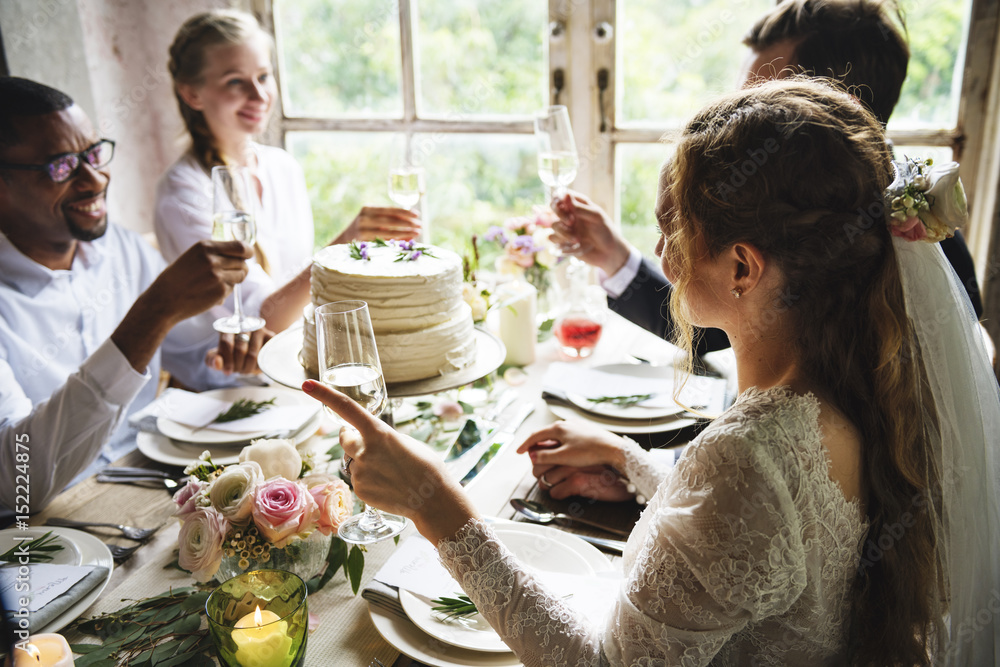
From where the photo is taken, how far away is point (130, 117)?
2.99 m

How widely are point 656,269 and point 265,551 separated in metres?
1.23

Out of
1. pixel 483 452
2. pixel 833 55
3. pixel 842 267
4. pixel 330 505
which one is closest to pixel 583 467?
pixel 483 452

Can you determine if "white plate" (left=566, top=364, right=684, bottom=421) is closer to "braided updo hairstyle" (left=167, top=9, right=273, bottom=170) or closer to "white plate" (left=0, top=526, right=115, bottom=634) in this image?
"white plate" (left=0, top=526, right=115, bottom=634)

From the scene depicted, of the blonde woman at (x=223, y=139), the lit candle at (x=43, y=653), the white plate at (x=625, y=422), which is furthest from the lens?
the blonde woman at (x=223, y=139)

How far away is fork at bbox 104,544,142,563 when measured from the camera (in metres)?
1.06

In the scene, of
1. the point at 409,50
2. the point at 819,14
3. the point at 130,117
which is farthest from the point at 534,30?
the point at 130,117

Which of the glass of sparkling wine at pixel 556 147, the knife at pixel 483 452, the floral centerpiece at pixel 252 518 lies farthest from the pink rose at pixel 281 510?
the glass of sparkling wine at pixel 556 147

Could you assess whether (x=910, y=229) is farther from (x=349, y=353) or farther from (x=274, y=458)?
(x=274, y=458)

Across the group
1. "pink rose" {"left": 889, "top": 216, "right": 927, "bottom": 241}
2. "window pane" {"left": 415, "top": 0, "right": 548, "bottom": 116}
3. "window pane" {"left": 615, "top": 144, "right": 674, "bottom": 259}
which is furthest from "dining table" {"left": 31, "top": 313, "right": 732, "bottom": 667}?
"window pane" {"left": 415, "top": 0, "right": 548, "bottom": 116}

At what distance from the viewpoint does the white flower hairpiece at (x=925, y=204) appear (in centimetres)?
78

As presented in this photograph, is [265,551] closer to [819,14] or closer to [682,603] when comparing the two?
[682,603]

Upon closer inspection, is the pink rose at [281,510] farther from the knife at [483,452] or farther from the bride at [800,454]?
the knife at [483,452]

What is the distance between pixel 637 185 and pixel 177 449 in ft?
6.35

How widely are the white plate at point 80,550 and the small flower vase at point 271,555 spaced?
6.1 inches
